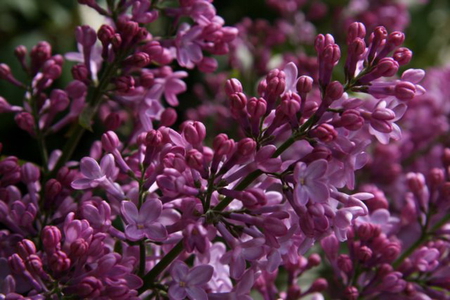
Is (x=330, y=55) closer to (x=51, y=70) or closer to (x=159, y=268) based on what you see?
(x=159, y=268)

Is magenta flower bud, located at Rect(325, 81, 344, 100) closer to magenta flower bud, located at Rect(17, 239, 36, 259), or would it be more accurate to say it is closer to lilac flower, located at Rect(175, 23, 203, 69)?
lilac flower, located at Rect(175, 23, 203, 69)

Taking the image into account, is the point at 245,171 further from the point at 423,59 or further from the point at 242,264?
the point at 423,59

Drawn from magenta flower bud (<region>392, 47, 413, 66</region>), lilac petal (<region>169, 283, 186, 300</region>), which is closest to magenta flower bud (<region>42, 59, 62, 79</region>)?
lilac petal (<region>169, 283, 186, 300</region>)

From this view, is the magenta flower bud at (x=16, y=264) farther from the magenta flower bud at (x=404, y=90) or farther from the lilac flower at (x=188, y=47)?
the magenta flower bud at (x=404, y=90)

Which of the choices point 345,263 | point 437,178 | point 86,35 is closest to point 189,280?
point 345,263

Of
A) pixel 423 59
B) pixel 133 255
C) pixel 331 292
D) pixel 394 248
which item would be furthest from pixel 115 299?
pixel 423 59

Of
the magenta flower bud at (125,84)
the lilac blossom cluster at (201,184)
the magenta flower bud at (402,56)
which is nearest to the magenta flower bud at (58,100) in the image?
the lilac blossom cluster at (201,184)
